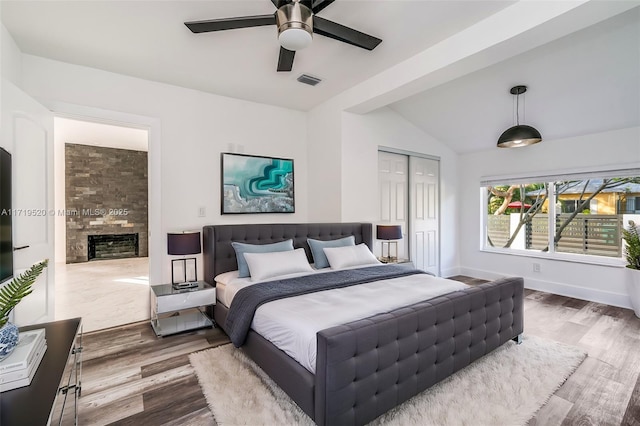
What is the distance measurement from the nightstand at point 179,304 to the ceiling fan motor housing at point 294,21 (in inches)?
98.3

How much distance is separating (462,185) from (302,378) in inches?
200

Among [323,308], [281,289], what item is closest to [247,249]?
[281,289]

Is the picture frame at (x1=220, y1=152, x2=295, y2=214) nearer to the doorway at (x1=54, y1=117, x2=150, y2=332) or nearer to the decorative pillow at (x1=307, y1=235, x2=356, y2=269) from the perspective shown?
the decorative pillow at (x1=307, y1=235, x2=356, y2=269)

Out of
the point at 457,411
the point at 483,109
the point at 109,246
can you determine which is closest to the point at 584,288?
the point at 483,109

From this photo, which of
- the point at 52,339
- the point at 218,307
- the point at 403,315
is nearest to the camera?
the point at 52,339

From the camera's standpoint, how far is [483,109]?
13.7 feet

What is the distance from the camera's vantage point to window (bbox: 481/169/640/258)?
4.12 m

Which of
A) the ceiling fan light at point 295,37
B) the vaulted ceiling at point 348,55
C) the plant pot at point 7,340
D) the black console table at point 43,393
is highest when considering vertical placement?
the vaulted ceiling at point 348,55

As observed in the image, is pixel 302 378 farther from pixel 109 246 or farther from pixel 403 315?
pixel 109 246

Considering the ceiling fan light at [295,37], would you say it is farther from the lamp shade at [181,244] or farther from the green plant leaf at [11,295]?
the lamp shade at [181,244]

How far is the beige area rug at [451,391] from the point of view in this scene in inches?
71.9

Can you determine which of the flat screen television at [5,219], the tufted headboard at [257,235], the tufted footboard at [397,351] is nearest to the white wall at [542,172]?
the tufted headboard at [257,235]

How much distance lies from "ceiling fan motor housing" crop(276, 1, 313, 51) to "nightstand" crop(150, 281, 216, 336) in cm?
250

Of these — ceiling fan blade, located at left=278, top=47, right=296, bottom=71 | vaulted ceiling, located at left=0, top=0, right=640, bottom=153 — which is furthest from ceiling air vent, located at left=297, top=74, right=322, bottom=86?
ceiling fan blade, located at left=278, top=47, right=296, bottom=71
